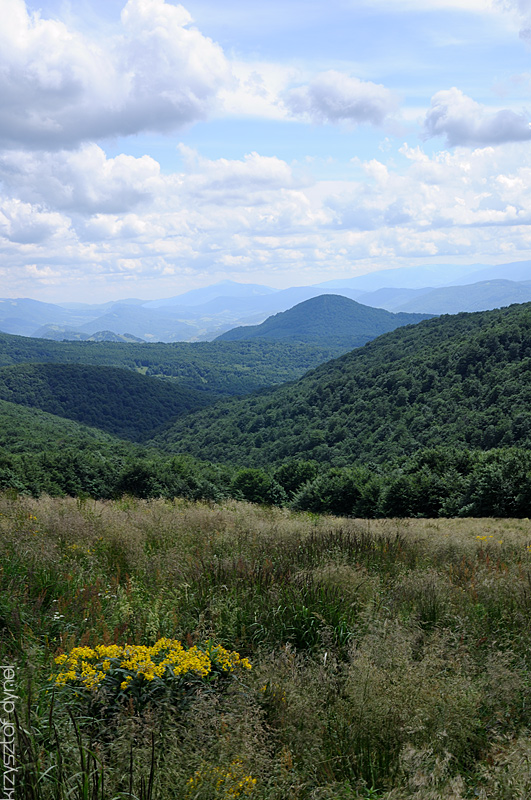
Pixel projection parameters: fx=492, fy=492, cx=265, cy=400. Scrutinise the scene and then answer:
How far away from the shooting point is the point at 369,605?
3.98 meters

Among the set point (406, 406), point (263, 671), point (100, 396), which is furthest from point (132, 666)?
point (100, 396)

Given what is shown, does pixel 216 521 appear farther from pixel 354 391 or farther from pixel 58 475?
pixel 354 391

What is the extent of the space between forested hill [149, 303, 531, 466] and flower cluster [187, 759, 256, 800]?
5058cm

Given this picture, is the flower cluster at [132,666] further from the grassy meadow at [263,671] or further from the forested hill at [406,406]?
the forested hill at [406,406]

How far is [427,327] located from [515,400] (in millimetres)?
54085

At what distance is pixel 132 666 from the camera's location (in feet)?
9.12

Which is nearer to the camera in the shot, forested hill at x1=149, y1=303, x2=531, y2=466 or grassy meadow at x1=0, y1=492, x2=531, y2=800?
grassy meadow at x1=0, y1=492, x2=531, y2=800

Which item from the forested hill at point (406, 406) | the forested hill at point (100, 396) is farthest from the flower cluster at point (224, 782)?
the forested hill at point (100, 396)

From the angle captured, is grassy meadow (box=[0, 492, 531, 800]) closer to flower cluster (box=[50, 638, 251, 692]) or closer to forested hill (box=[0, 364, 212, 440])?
flower cluster (box=[50, 638, 251, 692])

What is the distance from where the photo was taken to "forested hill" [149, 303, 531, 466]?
186 feet

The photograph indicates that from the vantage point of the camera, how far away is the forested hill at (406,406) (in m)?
56.8

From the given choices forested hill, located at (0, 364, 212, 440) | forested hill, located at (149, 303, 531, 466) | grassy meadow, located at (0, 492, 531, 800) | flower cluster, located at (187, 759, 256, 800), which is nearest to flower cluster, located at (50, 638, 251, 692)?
grassy meadow, located at (0, 492, 531, 800)

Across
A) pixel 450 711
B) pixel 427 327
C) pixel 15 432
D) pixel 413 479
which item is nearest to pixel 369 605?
pixel 450 711

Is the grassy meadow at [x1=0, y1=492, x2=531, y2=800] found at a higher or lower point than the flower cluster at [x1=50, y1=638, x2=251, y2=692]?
lower
